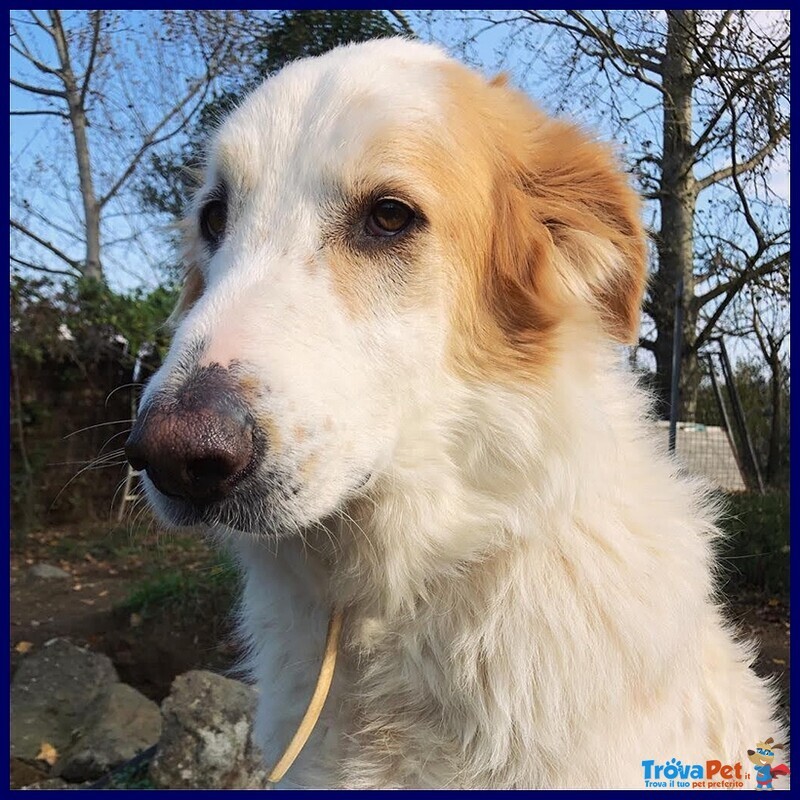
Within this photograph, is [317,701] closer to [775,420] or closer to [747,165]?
[747,165]

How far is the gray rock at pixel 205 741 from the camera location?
398 cm

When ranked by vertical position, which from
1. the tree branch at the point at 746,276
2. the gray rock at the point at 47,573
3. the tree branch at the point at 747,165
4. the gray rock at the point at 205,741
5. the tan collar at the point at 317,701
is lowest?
the gray rock at the point at 205,741

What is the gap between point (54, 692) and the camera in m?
5.36

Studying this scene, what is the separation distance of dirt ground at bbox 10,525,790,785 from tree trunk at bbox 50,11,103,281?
3.40 m

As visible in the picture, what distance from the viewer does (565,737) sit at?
1.79m

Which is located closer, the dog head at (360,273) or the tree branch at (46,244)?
the dog head at (360,273)

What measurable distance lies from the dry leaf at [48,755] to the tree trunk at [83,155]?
5.55m

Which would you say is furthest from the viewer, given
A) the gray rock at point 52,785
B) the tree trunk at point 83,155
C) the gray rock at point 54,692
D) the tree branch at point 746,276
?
the tree trunk at point 83,155

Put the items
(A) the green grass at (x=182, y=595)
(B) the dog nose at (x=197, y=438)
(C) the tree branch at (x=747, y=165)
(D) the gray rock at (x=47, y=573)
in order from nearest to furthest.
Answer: (B) the dog nose at (x=197, y=438)
(C) the tree branch at (x=747, y=165)
(A) the green grass at (x=182, y=595)
(D) the gray rock at (x=47, y=573)

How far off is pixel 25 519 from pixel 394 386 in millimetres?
8829

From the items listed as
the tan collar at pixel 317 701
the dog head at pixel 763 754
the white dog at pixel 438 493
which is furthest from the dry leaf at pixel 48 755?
the dog head at pixel 763 754

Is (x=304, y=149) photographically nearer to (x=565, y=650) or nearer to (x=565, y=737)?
(x=565, y=650)

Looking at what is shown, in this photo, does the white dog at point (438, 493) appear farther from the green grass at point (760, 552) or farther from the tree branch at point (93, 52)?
the tree branch at point (93, 52)

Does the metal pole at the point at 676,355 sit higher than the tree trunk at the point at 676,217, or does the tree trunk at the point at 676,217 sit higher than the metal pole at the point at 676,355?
the tree trunk at the point at 676,217
